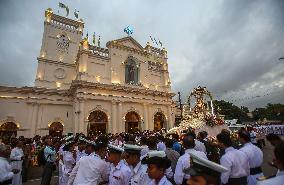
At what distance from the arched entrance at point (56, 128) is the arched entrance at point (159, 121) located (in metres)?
13.3

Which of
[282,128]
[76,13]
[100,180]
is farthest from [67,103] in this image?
[282,128]

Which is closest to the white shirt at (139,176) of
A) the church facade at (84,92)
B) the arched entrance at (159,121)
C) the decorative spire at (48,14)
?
the church facade at (84,92)

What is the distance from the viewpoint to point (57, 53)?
28.1 metres

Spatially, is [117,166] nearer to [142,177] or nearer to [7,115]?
[142,177]

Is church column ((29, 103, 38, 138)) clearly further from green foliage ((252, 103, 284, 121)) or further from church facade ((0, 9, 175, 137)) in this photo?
green foliage ((252, 103, 284, 121))

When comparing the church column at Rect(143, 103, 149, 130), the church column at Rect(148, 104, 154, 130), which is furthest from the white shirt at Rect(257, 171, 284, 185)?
the church column at Rect(148, 104, 154, 130)

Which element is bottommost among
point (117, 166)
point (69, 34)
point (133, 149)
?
point (117, 166)

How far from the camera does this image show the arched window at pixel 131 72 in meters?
29.2

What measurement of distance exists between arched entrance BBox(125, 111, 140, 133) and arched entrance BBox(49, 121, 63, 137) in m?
8.48

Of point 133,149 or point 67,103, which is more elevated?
point 67,103

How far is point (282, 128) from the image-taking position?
2331 cm

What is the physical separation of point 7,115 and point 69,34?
14.0 metres

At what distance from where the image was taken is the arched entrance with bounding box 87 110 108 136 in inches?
958

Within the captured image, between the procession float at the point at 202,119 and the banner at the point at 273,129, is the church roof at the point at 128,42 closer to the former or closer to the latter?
the procession float at the point at 202,119
